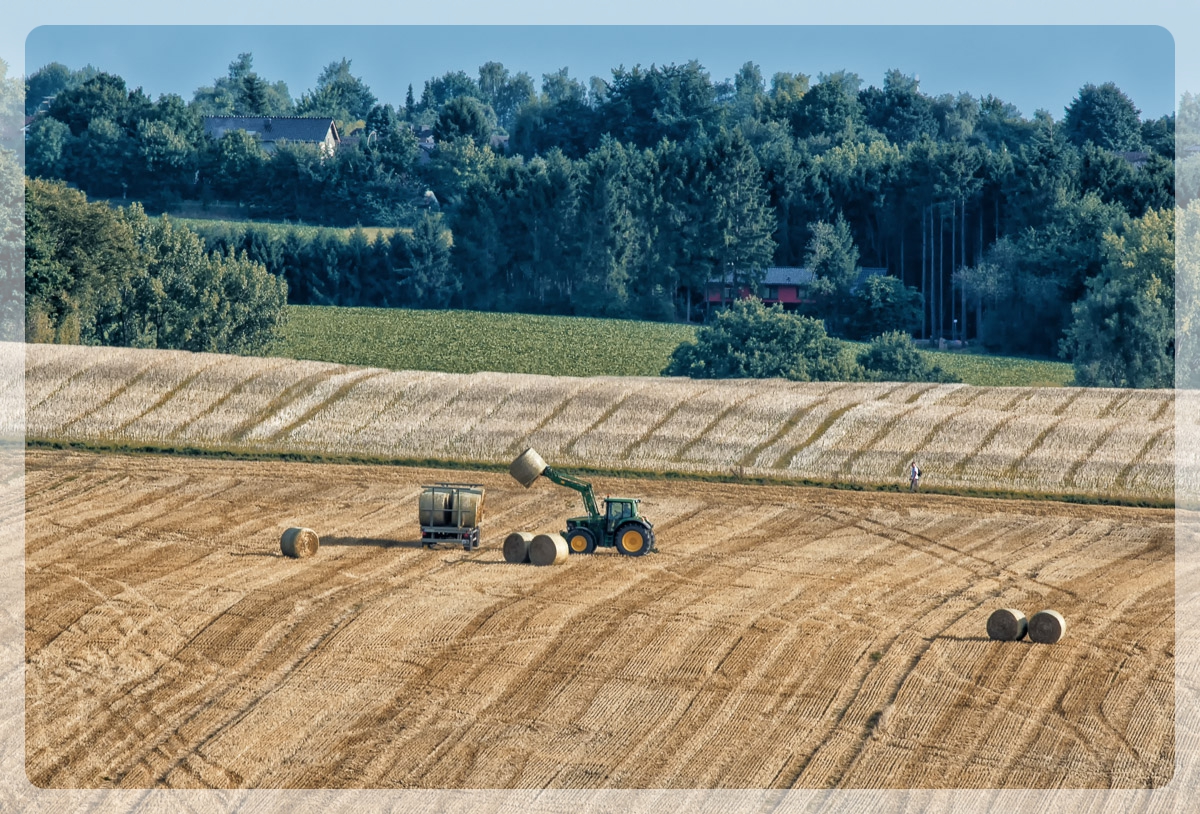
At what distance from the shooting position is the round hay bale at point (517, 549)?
3703cm

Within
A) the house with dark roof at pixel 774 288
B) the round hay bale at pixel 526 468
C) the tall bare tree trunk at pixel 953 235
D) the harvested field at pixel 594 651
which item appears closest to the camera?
the harvested field at pixel 594 651

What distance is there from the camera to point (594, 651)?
30.3m

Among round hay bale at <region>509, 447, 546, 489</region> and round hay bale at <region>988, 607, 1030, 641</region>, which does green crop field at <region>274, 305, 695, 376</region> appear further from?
round hay bale at <region>988, 607, 1030, 641</region>

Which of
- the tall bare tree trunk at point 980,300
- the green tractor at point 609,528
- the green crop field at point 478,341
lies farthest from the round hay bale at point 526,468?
the tall bare tree trunk at point 980,300

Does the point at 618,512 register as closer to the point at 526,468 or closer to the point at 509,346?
the point at 526,468

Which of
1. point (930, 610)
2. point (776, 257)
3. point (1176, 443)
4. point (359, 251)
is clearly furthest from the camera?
point (776, 257)

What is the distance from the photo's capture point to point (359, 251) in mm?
107812

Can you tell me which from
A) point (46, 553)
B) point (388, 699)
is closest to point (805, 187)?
point (46, 553)

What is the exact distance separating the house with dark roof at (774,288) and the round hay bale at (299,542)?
7176cm

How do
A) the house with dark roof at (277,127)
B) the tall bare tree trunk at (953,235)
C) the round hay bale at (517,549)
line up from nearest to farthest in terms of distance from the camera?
the round hay bale at (517,549) → the tall bare tree trunk at (953,235) → the house with dark roof at (277,127)

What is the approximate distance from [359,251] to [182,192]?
2376 centimetres

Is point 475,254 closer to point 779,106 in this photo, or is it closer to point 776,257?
point 776,257

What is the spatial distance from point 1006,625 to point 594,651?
343 inches

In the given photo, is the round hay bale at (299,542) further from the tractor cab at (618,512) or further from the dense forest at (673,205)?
the dense forest at (673,205)
